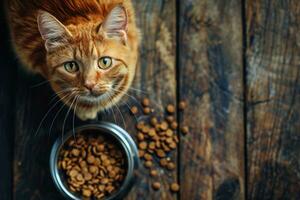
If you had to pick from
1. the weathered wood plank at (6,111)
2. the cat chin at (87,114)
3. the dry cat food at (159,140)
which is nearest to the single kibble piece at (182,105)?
the dry cat food at (159,140)

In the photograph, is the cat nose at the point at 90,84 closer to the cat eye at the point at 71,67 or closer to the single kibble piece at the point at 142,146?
the cat eye at the point at 71,67

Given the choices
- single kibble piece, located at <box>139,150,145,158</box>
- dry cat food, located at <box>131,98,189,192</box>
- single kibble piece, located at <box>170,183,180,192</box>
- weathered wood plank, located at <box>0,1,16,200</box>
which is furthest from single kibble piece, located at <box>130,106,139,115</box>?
weathered wood plank, located at <box>0,1,16,200</box>

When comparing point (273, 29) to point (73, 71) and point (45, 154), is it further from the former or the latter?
point (45, 154)

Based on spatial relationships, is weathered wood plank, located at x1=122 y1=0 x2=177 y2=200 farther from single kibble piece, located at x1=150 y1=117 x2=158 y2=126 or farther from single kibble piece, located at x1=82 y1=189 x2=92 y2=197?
single kibble piece, located at x1=82 y1=189 x2=92 y2=197

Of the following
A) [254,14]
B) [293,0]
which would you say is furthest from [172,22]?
[293,0]

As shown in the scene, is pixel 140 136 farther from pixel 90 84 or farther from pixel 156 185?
pixel 90 84

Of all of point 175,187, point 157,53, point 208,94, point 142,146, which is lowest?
point 175,187

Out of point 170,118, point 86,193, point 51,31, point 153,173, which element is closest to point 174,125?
point 170,118

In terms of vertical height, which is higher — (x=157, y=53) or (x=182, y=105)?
(x=157, y=53)
